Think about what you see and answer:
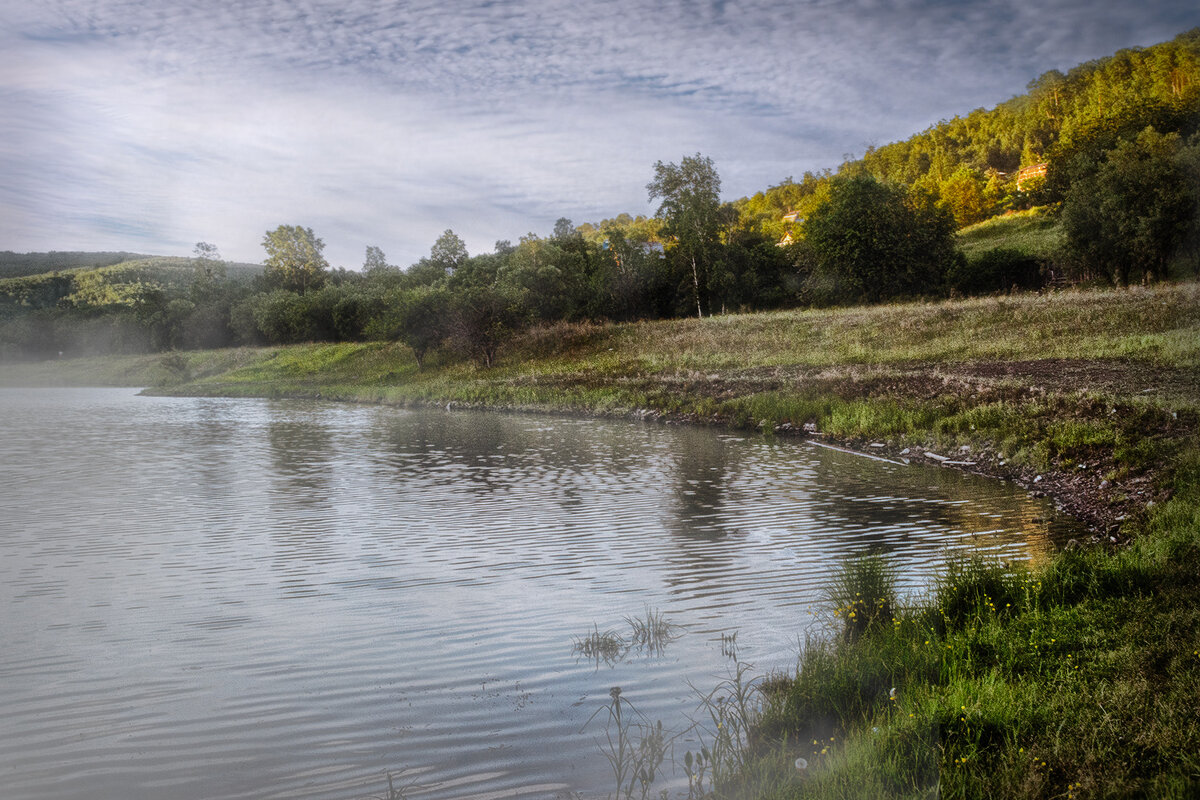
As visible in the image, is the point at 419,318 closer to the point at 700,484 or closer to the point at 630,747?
the point at 700,484

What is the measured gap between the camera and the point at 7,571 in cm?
984

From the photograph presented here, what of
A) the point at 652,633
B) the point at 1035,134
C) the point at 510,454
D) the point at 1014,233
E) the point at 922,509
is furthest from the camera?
the point at 1035,134

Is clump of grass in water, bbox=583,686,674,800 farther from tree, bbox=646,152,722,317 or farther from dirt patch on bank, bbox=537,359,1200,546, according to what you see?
tree, bbox=646,152,722,317

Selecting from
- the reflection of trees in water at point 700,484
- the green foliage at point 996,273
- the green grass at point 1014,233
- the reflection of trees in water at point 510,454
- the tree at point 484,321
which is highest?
the green grass at point 1014,233

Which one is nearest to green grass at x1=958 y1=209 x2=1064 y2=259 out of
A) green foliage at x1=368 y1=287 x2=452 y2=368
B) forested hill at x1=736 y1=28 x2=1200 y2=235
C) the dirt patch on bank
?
forested hill at x1=736 y1=28 x2=1200 y2=235

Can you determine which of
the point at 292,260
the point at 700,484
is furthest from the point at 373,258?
the point at 700,484

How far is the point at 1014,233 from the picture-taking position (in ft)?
273

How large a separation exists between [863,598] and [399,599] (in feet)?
15.5

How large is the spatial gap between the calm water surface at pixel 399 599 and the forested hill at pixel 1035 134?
10.6 metres

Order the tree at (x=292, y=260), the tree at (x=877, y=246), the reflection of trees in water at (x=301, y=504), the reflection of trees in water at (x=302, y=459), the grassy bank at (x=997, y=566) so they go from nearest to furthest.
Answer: the grassy bank at (x=997, y=566) → the reflection of trees in water at (x=301, y=504) → the reflection of trees in water at (x=302, y=459) → the tree at (x=877, y=246) → the tree at (x=292, y=260)

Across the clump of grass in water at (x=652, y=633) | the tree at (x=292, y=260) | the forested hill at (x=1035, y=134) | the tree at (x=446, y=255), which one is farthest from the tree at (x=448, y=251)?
the clump of grass in water at (x=652, y=633)

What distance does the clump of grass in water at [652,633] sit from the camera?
681cm

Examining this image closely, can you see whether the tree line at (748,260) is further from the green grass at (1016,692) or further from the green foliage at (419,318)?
the green grass at (1016,692)

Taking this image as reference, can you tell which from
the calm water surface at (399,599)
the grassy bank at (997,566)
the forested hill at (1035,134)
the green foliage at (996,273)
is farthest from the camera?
the green foliage at (996,273)
